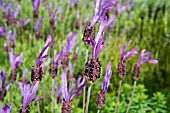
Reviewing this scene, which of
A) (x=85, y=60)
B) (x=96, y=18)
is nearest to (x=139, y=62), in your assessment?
(x=85, y=60)

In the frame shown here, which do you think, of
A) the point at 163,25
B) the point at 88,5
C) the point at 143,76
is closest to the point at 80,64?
the point at 143,76

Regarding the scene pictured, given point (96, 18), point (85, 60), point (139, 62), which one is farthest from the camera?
point (139, 62)

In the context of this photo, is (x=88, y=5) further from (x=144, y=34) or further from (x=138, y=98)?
(x=138, y=98)

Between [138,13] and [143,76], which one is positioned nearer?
[143,76]

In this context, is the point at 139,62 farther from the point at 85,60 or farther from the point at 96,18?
the point at 96,18

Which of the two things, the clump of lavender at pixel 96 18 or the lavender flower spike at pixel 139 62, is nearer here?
the clump of lavender at pixel 96 18

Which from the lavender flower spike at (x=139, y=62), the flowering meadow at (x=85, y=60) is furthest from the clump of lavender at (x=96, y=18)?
the lavender flower spike at (x=139, y=62)

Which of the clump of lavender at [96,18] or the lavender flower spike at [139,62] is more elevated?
the clump of lavender at [96,18]

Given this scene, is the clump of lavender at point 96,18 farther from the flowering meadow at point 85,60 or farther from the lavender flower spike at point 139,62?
the lavender flower spike at point 139,62
